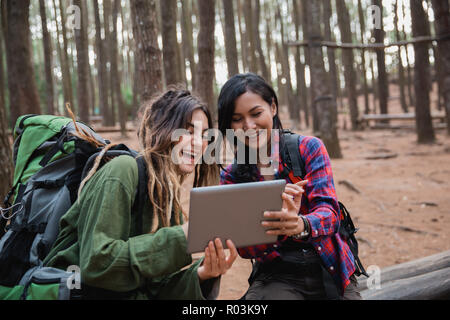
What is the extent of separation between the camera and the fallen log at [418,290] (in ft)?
7.03

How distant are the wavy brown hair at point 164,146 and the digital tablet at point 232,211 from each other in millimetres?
177

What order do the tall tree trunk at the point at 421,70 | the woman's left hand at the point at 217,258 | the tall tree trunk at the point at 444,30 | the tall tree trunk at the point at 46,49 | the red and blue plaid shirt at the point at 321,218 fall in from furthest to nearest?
the tall tree trunk at the point at 421,70, the tall tree trunk at the point at 46,49, the tall tree trunk at the point at 444,30, the red and blue plaid shirt at the point at 321,218, the woman's left hand at the point at 217,258

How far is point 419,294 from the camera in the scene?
214 centimetres

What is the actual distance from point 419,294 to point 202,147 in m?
1.55

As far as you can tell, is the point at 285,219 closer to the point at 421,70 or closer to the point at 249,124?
the point at 249,124

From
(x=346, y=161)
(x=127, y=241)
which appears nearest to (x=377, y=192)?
(x=346, y=161)

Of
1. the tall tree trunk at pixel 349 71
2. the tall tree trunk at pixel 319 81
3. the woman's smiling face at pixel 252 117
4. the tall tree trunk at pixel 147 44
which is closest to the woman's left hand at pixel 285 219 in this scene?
the woman's smiling face at pixel 252 117

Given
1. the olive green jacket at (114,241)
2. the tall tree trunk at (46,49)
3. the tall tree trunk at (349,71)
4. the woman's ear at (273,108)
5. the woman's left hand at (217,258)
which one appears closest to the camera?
the olive green jacket at (114,241)

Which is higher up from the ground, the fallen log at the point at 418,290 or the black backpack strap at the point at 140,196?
the black backpack strap at the point at 140,196

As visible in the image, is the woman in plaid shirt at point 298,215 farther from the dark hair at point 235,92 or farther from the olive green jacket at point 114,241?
the olive green jacket at point 114,241

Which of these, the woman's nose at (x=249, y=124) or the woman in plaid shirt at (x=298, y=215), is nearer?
the woman in plaid shirt at (x=298, y=215)

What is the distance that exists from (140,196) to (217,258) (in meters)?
0.36

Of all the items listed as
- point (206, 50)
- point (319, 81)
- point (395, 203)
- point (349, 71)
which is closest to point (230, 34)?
point (319, 81)

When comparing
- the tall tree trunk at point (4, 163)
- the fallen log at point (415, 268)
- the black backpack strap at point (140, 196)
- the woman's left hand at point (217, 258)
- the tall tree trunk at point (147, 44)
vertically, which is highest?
the tall tree trunk at point (147, 44)
